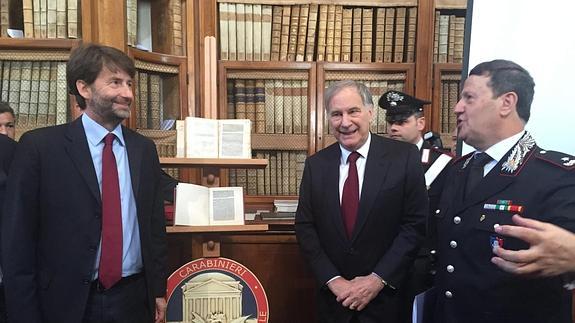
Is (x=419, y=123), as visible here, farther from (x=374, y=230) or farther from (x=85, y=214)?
(x=85, y=214)

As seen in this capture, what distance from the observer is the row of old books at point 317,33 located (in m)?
2.78

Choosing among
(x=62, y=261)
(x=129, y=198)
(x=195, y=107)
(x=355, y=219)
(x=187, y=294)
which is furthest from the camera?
(x=195, y=107)

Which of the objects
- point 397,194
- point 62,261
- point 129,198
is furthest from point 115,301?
point 397,194

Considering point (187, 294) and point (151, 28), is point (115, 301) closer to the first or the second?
point (187, 294)

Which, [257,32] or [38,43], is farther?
[257,32]

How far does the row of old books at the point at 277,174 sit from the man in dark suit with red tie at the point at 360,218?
3.63 ft

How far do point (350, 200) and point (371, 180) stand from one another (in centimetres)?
12

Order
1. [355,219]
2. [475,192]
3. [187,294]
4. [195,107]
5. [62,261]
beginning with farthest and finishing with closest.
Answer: [195,107] → [187,294] → [355,219] → [62,261] → [475,192]

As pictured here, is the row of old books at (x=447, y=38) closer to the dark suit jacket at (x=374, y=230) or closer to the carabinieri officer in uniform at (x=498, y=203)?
the dark suit jacket at (x=374, y=230)

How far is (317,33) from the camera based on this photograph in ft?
9.29

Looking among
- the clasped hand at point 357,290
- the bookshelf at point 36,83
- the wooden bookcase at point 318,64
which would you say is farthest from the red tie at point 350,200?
the bookshelf at point 36,83

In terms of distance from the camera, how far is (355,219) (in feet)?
5.55

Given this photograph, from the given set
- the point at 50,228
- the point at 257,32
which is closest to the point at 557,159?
the point at 50,228

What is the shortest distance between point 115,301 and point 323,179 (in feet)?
2.95
